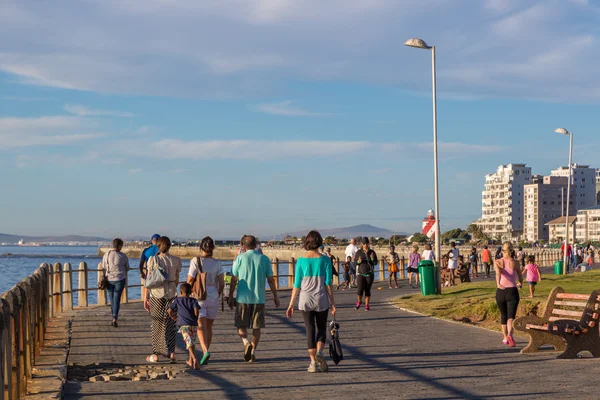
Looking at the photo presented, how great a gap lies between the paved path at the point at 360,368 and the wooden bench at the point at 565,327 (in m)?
0.42

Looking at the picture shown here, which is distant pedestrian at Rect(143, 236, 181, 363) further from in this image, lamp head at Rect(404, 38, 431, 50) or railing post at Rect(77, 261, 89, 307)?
lamp head at Rect(404, 38, 431, 50)

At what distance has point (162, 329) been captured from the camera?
13.0 metres

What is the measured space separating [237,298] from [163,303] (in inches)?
47.1

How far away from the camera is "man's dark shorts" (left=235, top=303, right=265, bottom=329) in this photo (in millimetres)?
12641

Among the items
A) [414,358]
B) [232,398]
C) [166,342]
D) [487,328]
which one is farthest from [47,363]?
[487,328]

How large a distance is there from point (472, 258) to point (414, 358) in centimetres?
3510

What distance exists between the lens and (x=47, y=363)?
12.4m

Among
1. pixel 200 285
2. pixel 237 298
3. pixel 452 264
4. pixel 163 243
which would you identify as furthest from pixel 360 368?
pixel 452 264

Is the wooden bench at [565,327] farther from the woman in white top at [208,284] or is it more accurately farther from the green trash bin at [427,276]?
the green trash bin at [427,276]

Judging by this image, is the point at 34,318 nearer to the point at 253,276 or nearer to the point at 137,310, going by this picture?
the point at 253,276

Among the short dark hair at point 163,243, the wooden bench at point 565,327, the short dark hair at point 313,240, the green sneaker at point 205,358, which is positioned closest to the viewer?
the short dark hair at point 313,240

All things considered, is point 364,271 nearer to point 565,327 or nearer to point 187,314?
point 565,327

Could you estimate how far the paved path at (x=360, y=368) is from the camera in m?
9.91

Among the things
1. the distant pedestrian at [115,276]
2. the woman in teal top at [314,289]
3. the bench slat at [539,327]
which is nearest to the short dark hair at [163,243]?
the woman in teal top at [314,289]
